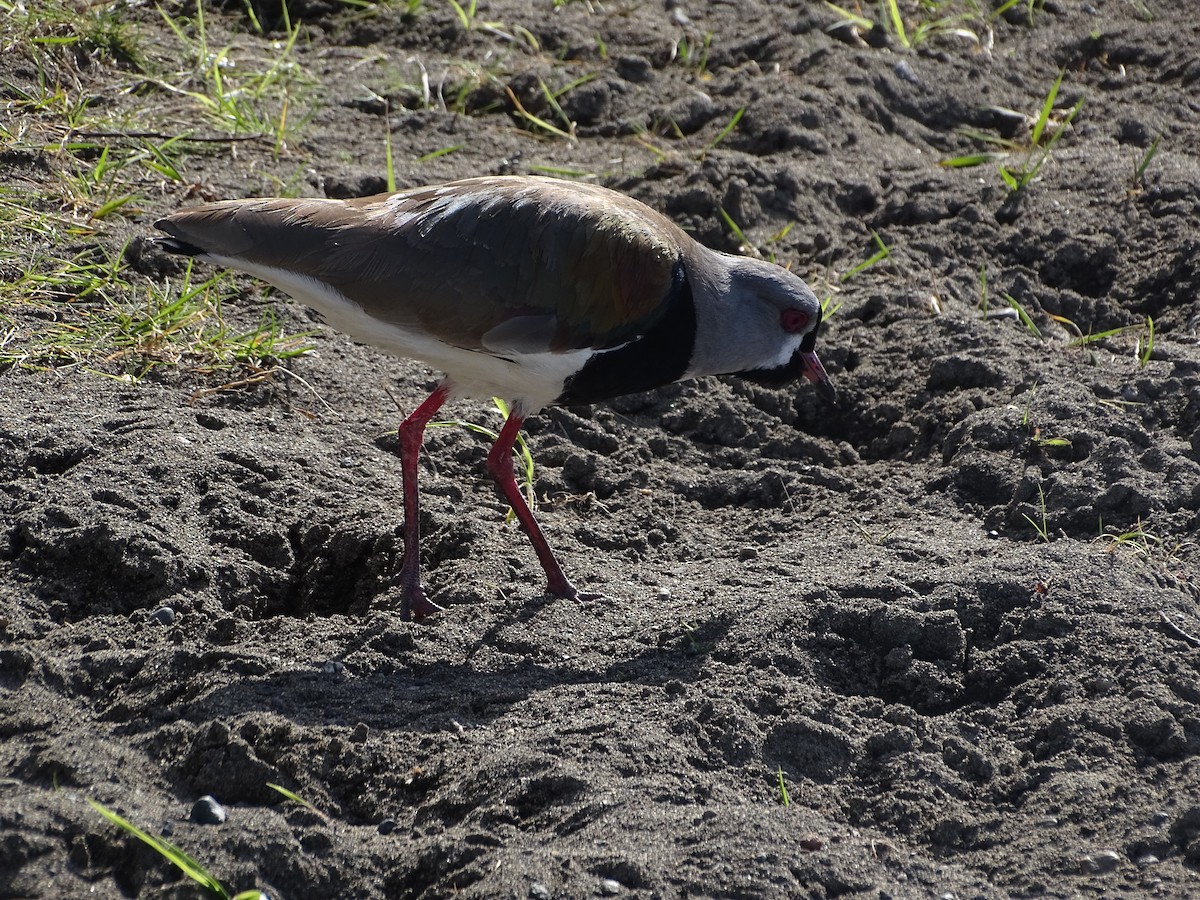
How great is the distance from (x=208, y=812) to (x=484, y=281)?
2096mm

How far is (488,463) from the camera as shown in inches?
192

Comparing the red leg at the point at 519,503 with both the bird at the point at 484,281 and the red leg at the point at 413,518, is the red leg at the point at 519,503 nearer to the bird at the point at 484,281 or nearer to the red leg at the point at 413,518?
the bird at the point at 484,281

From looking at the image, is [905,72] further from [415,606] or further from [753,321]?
[415,606]

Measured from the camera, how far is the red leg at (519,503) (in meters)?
4.54

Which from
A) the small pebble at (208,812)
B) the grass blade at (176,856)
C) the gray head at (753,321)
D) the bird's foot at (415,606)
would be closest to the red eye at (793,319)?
the gray head at (753,321)

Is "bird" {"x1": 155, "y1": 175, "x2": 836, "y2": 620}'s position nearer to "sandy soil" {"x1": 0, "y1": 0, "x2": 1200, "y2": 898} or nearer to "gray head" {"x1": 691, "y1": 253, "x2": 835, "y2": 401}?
"gray head" {"x1": 691, "y1": 253, "x2": 835, "y2": 401}

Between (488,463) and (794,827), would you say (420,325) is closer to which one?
(488,463)

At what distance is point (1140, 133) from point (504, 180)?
172 inches

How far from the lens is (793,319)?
5.12 metres

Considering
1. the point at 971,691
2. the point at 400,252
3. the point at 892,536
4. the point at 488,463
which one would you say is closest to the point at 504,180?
the point at 400,252

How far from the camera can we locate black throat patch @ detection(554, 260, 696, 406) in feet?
15.3

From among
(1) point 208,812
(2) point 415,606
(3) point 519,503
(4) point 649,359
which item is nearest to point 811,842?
(1) point 208,812

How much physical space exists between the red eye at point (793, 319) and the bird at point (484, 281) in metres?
0.50

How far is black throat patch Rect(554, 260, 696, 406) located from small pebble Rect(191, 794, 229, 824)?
1996 mm
